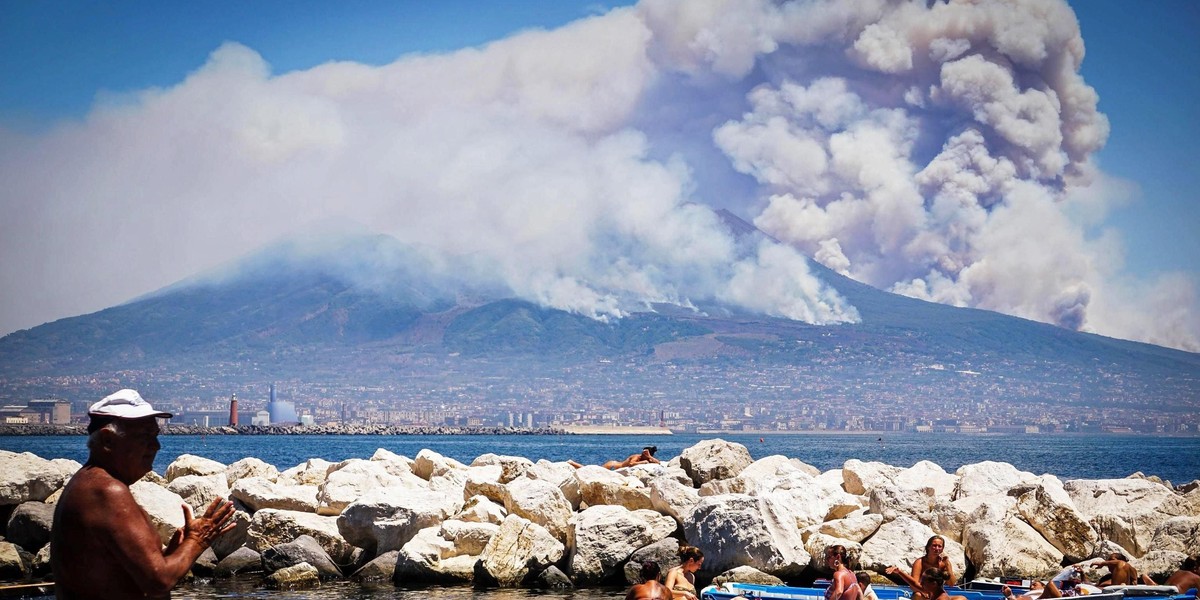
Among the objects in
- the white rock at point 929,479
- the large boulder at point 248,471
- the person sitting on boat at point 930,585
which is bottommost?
the person sitting on boat at point 930,585

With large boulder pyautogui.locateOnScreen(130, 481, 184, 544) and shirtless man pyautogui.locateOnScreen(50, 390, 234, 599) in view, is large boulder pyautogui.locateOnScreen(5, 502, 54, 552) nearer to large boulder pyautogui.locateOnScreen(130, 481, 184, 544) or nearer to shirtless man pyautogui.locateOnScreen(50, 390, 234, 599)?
large boulder pyautogui.locateOnScreen(130, 481, 184, 544)

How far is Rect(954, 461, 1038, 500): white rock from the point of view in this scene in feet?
82.6

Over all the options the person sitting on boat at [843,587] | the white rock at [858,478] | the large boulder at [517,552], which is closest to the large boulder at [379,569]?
the large boulder at [517,552]

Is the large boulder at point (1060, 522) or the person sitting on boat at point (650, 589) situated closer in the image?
the person sitting on boat at point (650, 589)

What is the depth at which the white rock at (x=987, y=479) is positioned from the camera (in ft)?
82.6

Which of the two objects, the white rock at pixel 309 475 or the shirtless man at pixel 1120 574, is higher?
the white rock at pixel 309 475

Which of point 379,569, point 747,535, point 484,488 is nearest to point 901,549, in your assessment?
point 747,535

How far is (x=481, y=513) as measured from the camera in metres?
20.8

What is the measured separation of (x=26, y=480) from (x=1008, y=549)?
16108 mm

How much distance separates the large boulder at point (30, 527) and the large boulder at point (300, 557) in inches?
145

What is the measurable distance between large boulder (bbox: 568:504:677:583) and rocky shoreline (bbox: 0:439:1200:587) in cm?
2

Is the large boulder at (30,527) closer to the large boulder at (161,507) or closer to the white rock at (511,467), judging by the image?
the large boulder at (161,507)

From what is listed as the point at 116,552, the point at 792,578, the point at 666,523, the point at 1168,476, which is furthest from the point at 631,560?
the point at 1168,476

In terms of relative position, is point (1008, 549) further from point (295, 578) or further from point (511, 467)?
point (511, 467)
